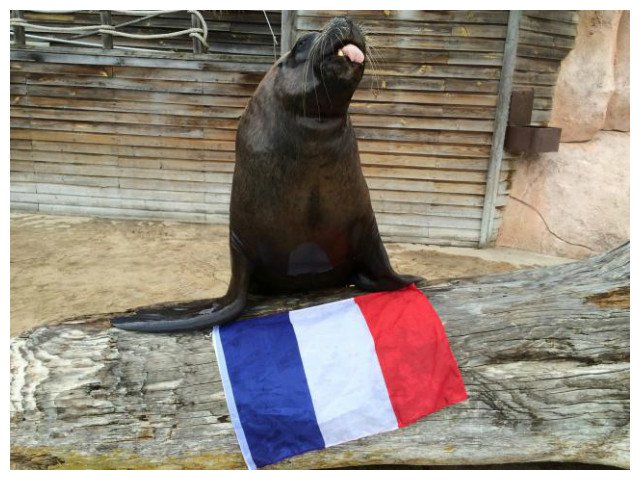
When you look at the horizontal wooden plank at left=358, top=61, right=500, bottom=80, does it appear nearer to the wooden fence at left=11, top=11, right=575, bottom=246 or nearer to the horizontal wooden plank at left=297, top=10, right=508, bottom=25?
the wooden fence at left=11, top=11, right=575, bottom=246

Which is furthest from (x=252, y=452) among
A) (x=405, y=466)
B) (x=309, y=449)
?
(x=405, y=466)

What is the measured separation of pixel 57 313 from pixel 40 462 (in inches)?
93.4

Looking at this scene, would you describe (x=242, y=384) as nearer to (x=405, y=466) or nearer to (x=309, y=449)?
(x=309, y=449)

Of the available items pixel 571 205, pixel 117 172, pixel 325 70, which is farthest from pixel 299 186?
pixel 571 205

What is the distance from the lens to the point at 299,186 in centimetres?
216

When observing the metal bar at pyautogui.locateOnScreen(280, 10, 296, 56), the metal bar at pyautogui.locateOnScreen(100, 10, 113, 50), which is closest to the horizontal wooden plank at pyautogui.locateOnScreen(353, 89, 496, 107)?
the metal bar at pyautogui.locateOnScreen(280, 10, 296, 56)

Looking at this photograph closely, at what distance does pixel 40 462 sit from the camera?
2.04 meters

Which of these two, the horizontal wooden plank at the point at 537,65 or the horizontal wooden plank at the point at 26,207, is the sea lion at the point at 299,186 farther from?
the horizontal wooden plank at the point at 26,207

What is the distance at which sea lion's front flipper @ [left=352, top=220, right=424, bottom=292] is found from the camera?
8.18 feet

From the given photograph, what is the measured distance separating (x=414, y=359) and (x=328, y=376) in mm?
364

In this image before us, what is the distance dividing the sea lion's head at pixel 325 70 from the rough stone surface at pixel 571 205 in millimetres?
5147

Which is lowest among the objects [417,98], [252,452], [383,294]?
[252,452]

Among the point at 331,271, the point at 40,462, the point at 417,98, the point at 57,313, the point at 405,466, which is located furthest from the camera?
the point at 417,98

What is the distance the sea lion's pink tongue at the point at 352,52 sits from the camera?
1.90 metres
